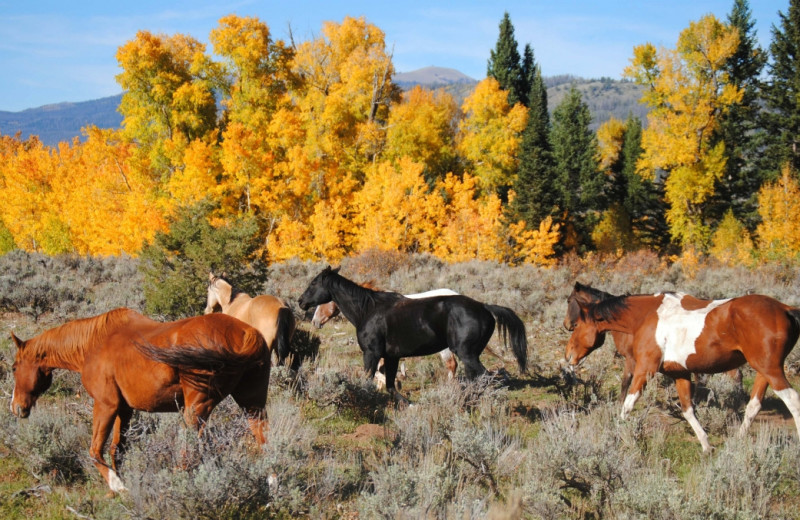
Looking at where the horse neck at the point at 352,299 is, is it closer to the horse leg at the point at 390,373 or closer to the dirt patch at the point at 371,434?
the horse leg at the point at 390,373

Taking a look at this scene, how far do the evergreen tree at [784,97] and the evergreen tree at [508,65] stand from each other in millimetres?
17413

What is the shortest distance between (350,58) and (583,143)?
58.9ft

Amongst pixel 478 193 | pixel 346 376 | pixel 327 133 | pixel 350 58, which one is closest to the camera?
pixel 346 376

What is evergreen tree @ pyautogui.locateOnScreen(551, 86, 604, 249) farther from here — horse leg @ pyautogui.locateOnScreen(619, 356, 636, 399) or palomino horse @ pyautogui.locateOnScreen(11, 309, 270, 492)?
palomino horse @ pyautogui.locateOnScreen(11, 309, 270, 492)

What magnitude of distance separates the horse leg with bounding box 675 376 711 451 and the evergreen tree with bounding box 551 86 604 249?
36.2 m

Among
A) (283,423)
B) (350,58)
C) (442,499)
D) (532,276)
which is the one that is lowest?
(532,276)

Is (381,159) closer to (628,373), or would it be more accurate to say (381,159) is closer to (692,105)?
(692,105)

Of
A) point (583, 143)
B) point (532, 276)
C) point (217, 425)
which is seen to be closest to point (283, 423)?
point (217, 425)

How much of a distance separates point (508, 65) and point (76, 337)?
47.7 m

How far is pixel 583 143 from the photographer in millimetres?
45031

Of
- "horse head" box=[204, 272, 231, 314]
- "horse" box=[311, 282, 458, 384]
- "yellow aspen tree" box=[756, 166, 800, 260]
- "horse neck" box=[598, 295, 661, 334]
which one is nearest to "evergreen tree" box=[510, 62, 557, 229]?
"yellow aspen tree" box=[756, 166, 800, 260]

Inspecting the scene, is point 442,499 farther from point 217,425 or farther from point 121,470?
point 121,470

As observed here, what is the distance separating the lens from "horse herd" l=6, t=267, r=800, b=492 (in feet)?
16.3

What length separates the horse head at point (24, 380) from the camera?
18.4 ft
